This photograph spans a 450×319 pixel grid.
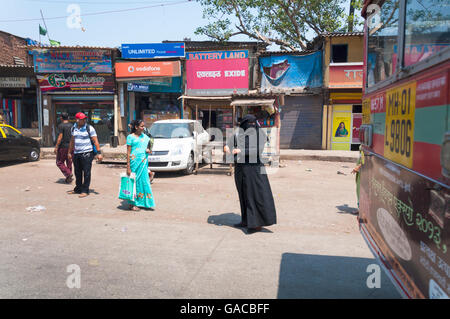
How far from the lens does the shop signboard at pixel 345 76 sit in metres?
17.0

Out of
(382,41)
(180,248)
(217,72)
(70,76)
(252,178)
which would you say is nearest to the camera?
(382,41)

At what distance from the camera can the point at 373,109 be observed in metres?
3.02

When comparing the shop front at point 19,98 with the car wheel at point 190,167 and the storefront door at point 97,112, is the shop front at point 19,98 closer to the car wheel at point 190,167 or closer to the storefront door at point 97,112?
the storefront door at point 97,112

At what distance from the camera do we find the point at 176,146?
1045 cm

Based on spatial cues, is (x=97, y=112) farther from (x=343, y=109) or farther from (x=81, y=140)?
(x=343, y=109)

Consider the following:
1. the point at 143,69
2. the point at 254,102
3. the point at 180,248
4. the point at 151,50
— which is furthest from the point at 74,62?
the point at 180,248

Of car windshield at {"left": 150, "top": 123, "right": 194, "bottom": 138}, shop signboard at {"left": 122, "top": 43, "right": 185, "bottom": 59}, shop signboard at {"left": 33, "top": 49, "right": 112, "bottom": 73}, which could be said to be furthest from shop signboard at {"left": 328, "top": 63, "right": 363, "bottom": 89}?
shop signboard at {"left": 33, "top": 49, "right": 112, "bottom": 73}

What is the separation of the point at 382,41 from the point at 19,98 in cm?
2038

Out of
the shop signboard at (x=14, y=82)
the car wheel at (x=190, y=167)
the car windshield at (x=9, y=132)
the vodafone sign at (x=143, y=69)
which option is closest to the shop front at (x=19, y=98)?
the shop signboard at (x=14, y=82)

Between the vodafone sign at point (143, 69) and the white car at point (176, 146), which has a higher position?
the vodafone sign at point (143, 69)

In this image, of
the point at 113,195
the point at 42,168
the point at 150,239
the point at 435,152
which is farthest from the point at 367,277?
the point at 42,168

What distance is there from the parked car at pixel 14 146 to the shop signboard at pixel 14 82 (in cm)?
565

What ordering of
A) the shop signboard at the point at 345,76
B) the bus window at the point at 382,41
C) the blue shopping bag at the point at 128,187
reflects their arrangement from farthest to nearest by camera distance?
1. the shop signboard at the point at 345,76
2. the blue shopping bag at the point at 128,187
3. the bus window at the point at 382,41
